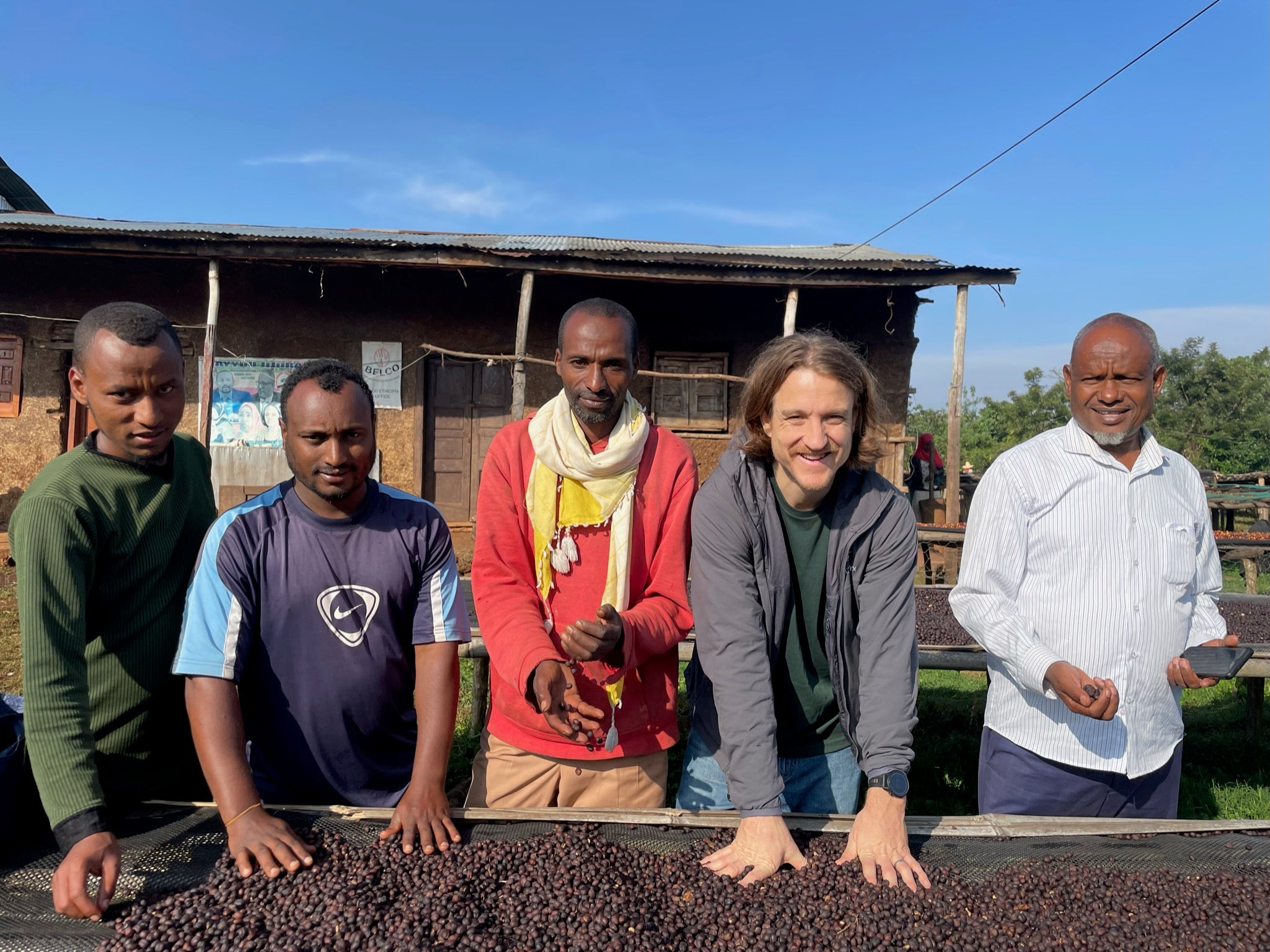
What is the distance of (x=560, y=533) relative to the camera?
209cm

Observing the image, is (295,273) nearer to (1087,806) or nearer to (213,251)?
(213,251)

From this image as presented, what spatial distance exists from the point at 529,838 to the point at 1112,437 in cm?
188

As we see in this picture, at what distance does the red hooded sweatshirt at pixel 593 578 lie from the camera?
81.4 inches

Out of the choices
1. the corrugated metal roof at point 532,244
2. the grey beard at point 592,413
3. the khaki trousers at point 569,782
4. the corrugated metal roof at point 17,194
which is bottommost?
the khaki trousers at point 569,782

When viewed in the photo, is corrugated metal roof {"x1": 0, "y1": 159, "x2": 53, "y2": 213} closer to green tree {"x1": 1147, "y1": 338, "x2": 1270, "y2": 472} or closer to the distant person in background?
the distant person in background

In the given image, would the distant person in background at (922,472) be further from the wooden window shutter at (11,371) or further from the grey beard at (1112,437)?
the wooden window shutter at (11,371)

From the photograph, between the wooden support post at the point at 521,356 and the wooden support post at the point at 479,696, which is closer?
the wooden support post at the point at 479,696

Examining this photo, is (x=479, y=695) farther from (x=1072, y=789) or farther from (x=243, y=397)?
(x=243, y=397)

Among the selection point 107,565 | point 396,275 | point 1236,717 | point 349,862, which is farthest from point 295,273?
point 1236,717

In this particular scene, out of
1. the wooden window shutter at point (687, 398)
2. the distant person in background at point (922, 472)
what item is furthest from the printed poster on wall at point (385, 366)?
the distant person in background at point (922, 472)

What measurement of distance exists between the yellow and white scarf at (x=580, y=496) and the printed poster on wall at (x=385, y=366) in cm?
701

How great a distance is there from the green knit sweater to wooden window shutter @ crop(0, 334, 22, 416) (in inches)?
322

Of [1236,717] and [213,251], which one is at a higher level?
[213,251]

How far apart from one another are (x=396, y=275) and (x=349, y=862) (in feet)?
25.8
